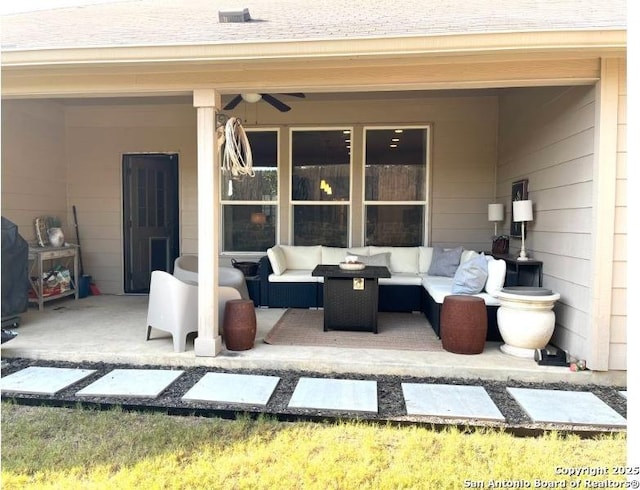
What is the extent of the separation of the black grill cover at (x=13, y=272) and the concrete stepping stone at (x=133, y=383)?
77.2 inches

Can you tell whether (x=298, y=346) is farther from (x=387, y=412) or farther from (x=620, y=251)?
(x=620, y=251)

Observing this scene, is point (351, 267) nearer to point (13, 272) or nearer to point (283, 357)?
point (283, 357)

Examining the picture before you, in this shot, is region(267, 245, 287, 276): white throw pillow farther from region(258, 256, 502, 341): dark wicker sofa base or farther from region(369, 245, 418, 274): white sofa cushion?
region(369, 245, 418, 274): white sofa cushion

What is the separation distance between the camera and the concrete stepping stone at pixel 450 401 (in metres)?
2.70

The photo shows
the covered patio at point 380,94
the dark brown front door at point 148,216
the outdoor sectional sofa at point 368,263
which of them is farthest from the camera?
the dark brown front door at point 148,216

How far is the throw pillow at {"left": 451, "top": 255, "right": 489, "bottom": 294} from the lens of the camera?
412 cm

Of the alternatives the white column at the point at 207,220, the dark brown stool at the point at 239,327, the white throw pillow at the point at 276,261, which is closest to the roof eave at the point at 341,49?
the white column at the point at 207,220

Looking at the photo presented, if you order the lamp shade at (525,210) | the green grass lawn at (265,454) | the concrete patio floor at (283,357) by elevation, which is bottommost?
the green grass lawn at (265,454)

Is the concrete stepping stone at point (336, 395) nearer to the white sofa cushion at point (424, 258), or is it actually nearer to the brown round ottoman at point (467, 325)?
the brown round ottoman at point (467, 325)

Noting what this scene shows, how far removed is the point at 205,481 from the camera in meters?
2.02

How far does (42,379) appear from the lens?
3.23 metres

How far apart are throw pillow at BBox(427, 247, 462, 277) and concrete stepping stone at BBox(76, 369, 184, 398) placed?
132 inches

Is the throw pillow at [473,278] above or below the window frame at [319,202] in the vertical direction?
below

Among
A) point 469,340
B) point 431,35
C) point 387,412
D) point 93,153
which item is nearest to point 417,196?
point 469,340
